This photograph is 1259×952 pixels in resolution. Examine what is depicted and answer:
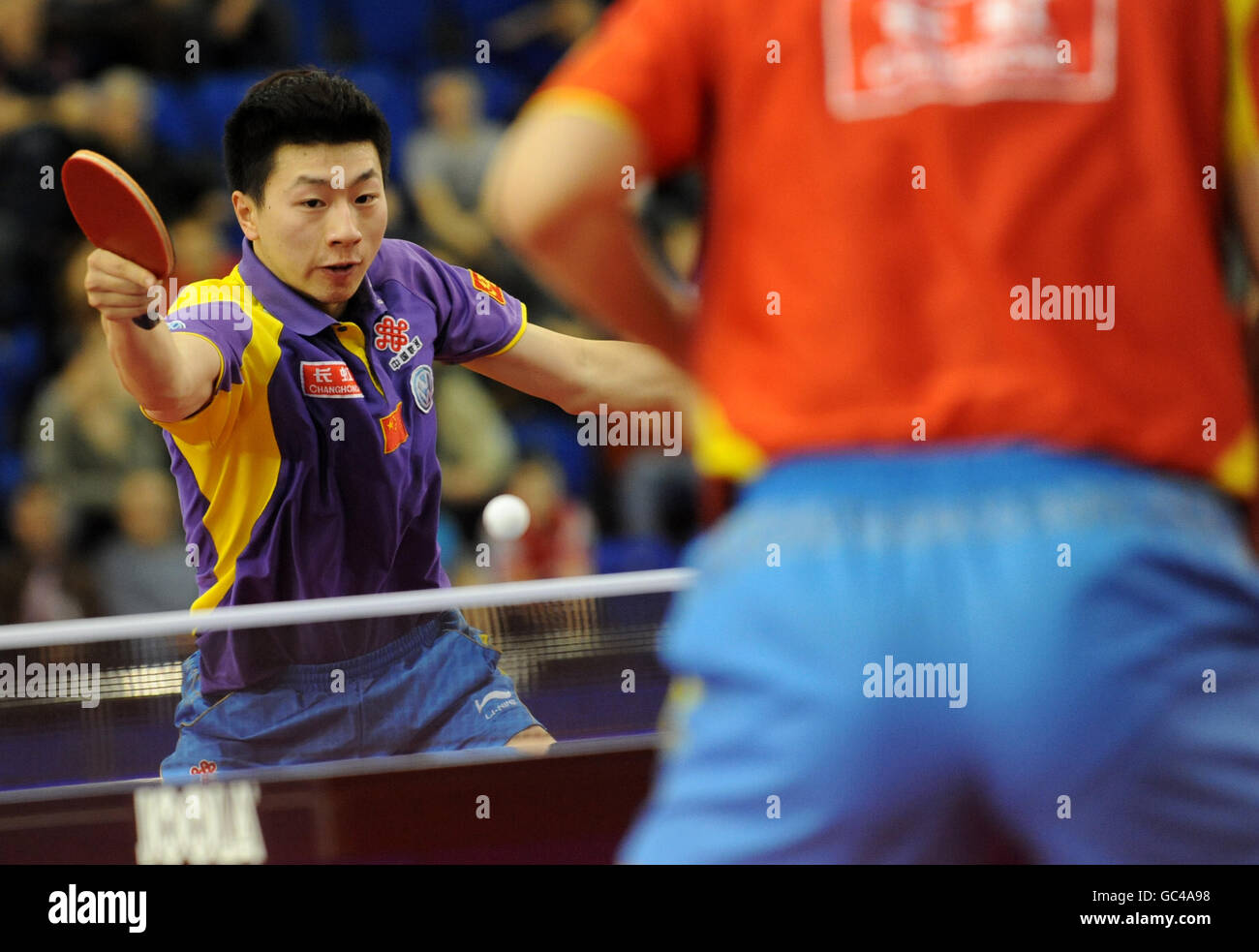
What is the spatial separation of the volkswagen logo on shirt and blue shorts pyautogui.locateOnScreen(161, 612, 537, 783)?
38 centimetres

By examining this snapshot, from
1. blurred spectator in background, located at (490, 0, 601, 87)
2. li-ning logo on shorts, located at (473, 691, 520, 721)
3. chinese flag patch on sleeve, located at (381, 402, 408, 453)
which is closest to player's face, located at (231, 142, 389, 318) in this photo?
chinese flag patch on sleeve, located at (381, 402, 408, 453)

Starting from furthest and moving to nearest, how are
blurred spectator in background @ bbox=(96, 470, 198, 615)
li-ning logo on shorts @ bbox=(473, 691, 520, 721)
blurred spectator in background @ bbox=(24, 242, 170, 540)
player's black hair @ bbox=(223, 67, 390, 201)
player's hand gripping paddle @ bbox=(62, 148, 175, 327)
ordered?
blurred spectator in background @ bbox=(24, 242, 170, 540)
blurred spectator in background @ bbox=(96, 470, 198, 615)
li-ning logo on shorts @ bbox=(473, 691, 520, 721)
player's black hair @ bbox=(223, 67, 390, 201)
player's hand gripping paddle @ bbox=(62, 148, 175, 327)

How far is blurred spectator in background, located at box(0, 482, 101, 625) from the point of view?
15.6 ft

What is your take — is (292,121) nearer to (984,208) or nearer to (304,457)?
(304,457)

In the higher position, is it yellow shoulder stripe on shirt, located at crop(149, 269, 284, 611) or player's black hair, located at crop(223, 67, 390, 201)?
player's black hair, located at crop(223, 67, 390, 201)

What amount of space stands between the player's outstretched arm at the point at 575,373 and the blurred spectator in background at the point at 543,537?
1.73 metres

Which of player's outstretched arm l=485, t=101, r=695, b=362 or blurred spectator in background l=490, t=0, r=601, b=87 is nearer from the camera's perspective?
player's outstretched arm l=485, t=101, r=695, b=362

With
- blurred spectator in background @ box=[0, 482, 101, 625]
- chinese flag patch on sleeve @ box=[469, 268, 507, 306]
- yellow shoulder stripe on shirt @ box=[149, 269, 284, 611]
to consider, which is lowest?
blurred spectator in background @ box=[0, 482, 101, 625]

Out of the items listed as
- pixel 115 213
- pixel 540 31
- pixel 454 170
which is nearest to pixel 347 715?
pixel 115 213

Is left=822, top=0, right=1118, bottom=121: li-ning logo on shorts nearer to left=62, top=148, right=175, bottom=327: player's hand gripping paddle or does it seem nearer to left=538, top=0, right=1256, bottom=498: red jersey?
left=538, top=0, right=1256, bottom=498: red jersey

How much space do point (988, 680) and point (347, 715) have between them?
1.84 metres

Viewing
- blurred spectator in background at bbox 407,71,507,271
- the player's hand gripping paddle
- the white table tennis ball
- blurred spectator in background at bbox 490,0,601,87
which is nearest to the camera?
the player's hand gripping paddle
